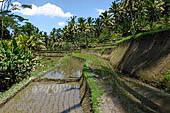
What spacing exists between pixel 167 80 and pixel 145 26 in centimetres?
2230

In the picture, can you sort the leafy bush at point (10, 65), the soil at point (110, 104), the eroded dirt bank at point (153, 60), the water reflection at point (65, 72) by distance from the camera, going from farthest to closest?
the water reflection at point (65, 72) → the leafy bush at point (10, 65) → the eroded dirt bank at point (153, 60) → the soil at point (110, 104)

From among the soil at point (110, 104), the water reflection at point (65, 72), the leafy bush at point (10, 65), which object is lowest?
the water reflection at point (65, 72)

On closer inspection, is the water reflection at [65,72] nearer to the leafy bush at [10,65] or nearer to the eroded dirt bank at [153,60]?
the leafy bush at [10,65]

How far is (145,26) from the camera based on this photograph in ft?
85.8

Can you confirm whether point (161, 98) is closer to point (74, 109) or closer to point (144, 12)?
point (74, 109)

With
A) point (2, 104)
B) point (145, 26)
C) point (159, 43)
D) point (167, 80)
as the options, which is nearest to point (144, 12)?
point (145, 26)

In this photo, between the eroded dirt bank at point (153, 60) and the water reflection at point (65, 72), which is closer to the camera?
the eroded dirt bank at point (153, 60)

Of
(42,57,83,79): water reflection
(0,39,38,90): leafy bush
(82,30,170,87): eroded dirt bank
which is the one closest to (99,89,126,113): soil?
(82,30,170,87): eroded dirt bank

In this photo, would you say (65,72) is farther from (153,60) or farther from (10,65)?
(153,60)

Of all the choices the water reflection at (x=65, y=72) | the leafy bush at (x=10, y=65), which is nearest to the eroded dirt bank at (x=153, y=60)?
the water reflection at (x=65, y=72)

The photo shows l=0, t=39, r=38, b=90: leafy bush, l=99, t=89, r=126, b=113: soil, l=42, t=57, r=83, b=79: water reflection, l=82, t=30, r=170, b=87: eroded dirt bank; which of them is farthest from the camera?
l=42, t=57, r=83, b=79: water reflection

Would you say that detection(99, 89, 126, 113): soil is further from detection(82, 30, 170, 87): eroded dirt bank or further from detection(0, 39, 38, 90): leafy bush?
detection(0, 39, 38, 90): leafy bush

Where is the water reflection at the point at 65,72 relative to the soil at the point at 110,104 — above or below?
below

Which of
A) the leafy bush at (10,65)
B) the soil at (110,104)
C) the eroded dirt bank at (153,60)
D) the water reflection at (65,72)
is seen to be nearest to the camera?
the soil at (110,104)
